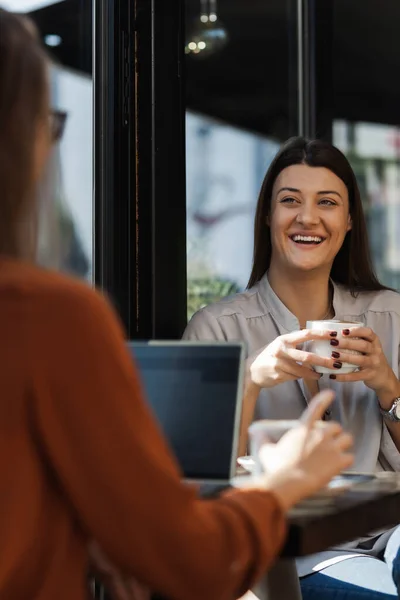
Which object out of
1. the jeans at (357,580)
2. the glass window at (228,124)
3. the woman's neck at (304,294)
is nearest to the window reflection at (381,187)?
the glass window at (228,124)

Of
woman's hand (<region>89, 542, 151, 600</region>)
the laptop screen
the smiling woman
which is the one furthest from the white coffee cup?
woman's hand (<region>89, 542, 151, 600</region>)

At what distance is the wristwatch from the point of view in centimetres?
220

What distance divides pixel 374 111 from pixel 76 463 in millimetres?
5353

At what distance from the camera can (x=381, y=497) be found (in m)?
1.50

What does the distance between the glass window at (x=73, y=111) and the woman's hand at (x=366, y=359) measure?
2.09ft

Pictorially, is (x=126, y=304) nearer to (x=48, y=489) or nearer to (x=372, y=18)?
(x=48, y=489)

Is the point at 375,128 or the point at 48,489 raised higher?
the point at 375,128

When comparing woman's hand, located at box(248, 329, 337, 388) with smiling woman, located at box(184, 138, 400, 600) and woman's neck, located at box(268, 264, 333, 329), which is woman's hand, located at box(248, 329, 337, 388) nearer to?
smiling woman, located at box(184, 138, 400, 600)

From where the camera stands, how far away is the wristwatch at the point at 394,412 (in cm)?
220

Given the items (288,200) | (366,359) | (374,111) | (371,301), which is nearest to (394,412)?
(366,359)

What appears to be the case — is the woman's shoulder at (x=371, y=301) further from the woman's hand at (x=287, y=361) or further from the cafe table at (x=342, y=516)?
the cafe table at (x=342, y=516)

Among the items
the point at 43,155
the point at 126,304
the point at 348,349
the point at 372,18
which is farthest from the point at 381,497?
the point at 372,18

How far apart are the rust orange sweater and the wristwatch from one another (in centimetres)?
126

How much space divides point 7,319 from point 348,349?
46.1 inches
